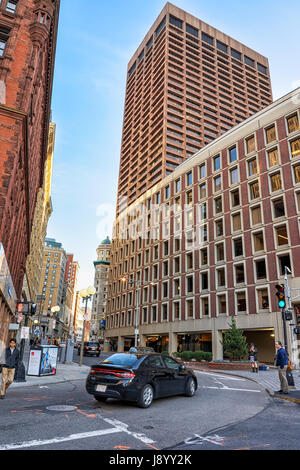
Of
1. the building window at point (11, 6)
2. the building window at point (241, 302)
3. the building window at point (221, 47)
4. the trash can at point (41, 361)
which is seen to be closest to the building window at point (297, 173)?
the building window at point (241, 302)

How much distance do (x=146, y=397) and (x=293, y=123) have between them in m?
33.8

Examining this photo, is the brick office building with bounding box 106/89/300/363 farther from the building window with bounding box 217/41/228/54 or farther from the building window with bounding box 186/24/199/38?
the building window with bounding box 217/41/228/54

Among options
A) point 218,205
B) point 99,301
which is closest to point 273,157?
point 218,205

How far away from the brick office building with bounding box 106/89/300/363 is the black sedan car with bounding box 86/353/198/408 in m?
20.0

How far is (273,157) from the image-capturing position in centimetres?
3553

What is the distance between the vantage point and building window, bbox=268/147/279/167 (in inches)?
1378

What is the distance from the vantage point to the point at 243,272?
3638cm

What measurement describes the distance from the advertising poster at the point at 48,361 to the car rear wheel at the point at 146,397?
8.75 meters

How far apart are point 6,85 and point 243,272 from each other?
94.5ft

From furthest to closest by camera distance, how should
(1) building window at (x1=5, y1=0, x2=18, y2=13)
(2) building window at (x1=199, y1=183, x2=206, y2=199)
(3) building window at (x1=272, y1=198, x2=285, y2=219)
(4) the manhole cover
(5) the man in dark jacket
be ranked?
(2) building window at (x1=199, y1=183, x2=206, y2=199), (3) building window at (x1=272, y1=198, x2=285, y2=219), (1) building window at (x1=5, y1=0, x2=18, y2=13), (5) the man in dark jacket, (4) the manhole cover

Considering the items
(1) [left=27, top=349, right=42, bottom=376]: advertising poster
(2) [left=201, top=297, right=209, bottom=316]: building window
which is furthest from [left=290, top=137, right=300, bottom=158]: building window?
(1) [left=27, top=349, right=42, bottom=376]: advertising poster

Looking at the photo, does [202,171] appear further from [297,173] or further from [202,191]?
[297,173]

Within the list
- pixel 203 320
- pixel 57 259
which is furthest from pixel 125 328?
pixel 57 259

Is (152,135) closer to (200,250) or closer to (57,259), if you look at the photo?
(200,250)
